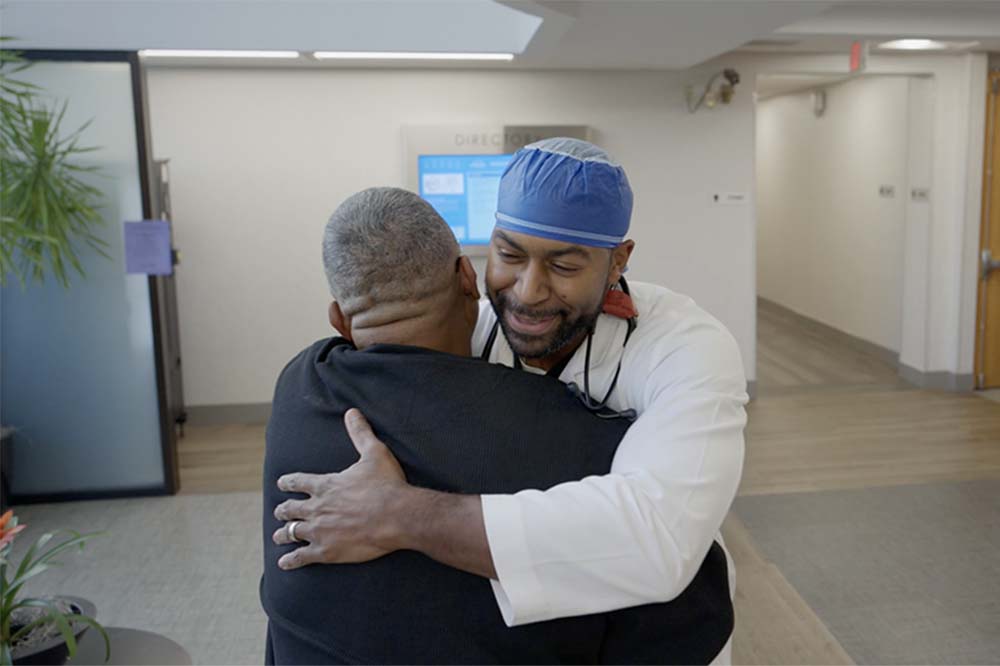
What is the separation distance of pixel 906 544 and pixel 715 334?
3.09m

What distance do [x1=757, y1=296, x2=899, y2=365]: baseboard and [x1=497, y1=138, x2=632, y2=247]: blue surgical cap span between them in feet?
20.9

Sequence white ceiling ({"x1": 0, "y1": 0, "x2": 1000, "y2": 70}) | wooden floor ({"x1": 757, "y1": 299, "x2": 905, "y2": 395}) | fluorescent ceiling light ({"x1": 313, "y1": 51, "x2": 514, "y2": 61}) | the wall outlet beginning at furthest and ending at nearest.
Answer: wooden floor ({"x1": 757, "y1": 299, "x2": 905, "y2": 395}) → the wall outlet → fluorescent ceiling light ({"x1": 313, "y1": 51, "x2": 514, "y2": 61}) → white ceiling ({"x1": 0, "y1": 0, "x2": 1000, "y2": 70})

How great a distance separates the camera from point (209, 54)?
15.8 feet

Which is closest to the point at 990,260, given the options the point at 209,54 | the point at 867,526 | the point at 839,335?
the point at 839,335

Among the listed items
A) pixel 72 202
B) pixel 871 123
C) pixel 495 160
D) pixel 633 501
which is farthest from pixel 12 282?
Answer: pixel 871 123

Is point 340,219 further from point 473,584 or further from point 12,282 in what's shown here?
point 12,282

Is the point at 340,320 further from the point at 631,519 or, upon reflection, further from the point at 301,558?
the point at 631,519

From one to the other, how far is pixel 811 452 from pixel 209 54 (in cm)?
409

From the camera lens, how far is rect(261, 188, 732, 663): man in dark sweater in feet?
3.22

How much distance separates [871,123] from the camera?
23.5 ft

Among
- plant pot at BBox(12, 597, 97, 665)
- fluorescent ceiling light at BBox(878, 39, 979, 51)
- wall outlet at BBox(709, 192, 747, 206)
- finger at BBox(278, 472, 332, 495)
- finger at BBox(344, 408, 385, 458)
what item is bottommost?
plant pot at BBox(12, 597, 97, 665)

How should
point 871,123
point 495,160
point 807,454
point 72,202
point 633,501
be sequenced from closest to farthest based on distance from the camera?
point 633,501
point 72,202
point 807,454
point 495,160
point 871,123

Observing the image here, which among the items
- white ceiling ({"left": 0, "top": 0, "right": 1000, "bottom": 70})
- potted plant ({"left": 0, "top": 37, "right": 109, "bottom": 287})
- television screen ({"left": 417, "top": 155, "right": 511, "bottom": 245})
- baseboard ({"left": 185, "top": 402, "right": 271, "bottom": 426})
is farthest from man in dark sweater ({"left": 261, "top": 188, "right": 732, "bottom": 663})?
baseboard ({"left": 185, "top": 402, "right": 271, "bottom": 426})

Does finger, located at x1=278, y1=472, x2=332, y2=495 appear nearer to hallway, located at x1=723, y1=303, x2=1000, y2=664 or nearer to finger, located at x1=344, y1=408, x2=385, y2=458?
finger, located at x1=344, y1=408, x2=385, y2=458
